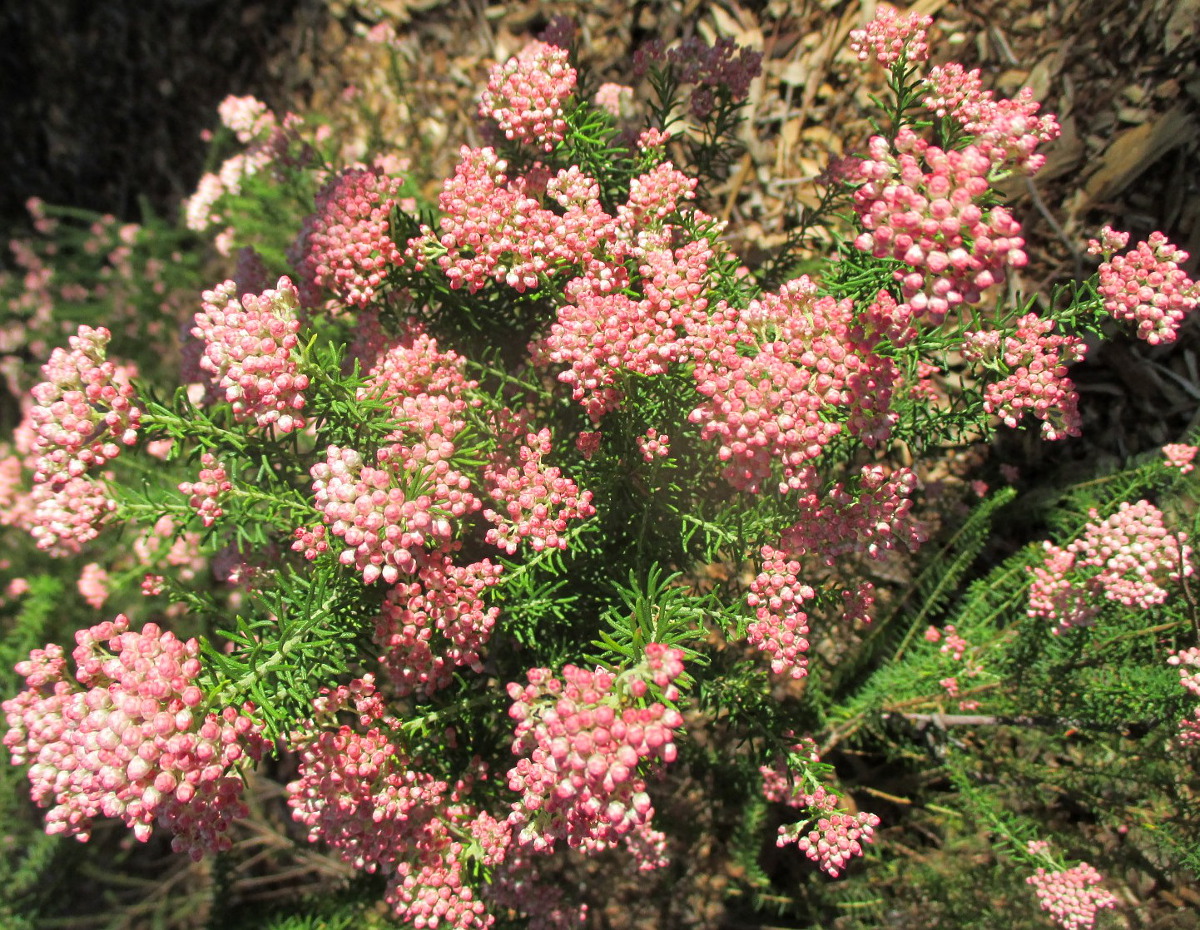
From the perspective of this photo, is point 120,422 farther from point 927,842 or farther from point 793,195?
point 927,842

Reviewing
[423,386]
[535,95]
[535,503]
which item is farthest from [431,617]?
[535,95]

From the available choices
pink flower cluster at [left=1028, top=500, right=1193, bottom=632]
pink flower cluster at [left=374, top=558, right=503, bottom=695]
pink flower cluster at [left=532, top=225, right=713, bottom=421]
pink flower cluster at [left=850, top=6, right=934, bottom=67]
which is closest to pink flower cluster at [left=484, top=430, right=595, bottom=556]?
pink flower cluster at [left=374, top=558, right=503, bottom=695]

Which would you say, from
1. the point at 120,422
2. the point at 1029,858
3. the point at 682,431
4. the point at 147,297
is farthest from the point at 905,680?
the point at 147,297

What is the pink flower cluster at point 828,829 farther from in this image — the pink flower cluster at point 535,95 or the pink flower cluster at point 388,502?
the pink flower cluster at point 535,95

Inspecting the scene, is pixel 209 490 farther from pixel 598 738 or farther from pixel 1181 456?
pixel 1181 456

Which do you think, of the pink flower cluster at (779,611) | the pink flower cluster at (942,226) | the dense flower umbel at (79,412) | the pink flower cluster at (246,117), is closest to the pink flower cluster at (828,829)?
the pink flower cluster at (779,611)

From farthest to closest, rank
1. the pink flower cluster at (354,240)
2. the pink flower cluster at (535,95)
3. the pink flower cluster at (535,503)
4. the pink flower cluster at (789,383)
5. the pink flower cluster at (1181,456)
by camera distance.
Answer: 1. the pink flower cluster at (1181,456)
2. the pink flower cluster at (354,240)
3. the pink flower cluster at (535,95)
4. the pink flower cluster at (535,503)
5. the pink flower cluster at (789,383)
